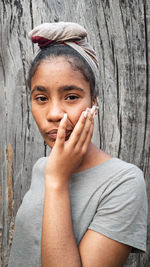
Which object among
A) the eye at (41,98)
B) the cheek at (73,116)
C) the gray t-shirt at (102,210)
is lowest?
the gray t-shirt at (102,210)

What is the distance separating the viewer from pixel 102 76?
257 cm

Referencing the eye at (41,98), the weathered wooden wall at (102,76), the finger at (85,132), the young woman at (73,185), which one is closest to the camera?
the young woman at (73,185)

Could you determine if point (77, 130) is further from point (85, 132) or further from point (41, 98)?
point (41, 98)

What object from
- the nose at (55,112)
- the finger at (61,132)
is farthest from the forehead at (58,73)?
the finger at (61,132)

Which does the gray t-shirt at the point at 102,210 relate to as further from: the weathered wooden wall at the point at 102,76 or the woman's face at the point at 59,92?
the weathered wooden wall at the point at 102,76

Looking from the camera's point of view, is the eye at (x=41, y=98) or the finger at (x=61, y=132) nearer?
the finger at (x=61, y=132)

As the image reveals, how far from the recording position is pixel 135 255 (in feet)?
8.74

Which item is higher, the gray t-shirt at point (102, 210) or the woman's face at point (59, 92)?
the woman's face at point (59, 92)

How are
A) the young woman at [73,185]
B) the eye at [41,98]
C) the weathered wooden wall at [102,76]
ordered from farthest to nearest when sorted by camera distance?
the weathered wooden wall at [102,76] < the eye at [41,98] < the young woman at [73,185]

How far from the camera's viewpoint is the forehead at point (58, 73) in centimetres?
151

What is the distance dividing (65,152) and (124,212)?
0.44 meters

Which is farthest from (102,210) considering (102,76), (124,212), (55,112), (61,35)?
(102,76)

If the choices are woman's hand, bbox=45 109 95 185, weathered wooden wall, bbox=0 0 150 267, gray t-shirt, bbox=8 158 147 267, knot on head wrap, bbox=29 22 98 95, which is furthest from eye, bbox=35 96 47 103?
weathered wooden wall, bbox=0 0 150 267

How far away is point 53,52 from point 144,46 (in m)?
1.24
